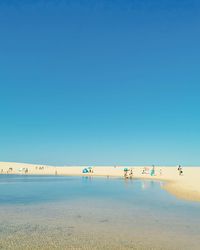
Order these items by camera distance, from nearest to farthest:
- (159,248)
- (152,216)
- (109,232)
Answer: (159,248) < (109,232) < (152,216)

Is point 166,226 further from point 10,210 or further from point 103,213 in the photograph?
point 10,210

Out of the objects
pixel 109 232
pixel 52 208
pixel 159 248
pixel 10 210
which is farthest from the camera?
pixel 52 208

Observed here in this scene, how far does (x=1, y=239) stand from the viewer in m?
14.5

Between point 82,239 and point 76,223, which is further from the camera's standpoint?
point 76,223

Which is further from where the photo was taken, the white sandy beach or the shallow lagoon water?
the white sandy beach

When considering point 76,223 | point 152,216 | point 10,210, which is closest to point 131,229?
point 76,223

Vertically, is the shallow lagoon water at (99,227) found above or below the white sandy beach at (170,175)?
below

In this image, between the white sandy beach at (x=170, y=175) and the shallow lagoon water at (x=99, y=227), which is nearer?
the shallow lagoon water at (x=99, y=227)

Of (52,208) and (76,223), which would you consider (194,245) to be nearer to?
(76,223)

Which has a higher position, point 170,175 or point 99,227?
point 170,175

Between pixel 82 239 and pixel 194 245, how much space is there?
4700 mm

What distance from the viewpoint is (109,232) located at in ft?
54.3

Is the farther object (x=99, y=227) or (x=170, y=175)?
(x=170, y=175)

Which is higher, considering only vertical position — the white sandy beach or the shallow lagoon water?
the white sandy beach
